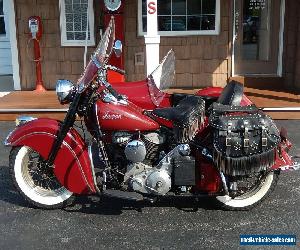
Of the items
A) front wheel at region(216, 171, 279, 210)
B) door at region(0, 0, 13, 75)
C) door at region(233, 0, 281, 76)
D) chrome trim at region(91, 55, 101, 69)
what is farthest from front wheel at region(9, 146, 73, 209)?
door at region(0, 0, 13, 75)

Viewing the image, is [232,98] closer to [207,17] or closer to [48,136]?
[48,136]

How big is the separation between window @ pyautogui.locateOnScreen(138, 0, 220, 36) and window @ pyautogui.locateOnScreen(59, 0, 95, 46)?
103cm

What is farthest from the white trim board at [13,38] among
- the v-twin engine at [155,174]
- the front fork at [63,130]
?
the v-twin engine at [155,174]

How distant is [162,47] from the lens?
888 cm

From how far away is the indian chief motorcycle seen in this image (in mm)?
3646

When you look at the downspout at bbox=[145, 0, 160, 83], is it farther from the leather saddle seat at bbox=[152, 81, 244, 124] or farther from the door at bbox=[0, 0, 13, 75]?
the door at bbox=[0, 0, 13, 75]

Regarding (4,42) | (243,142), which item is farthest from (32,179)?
(4,42)

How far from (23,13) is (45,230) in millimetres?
6113

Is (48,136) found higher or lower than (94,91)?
lower

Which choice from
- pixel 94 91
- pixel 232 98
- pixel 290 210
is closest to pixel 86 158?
pixel 94 91

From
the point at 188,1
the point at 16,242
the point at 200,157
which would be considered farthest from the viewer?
the point at 188,1

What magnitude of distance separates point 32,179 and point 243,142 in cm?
206

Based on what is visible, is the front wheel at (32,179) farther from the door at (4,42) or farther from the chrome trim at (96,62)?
the door at (4,42)

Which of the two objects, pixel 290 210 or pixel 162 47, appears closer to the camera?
pixel 290 210
